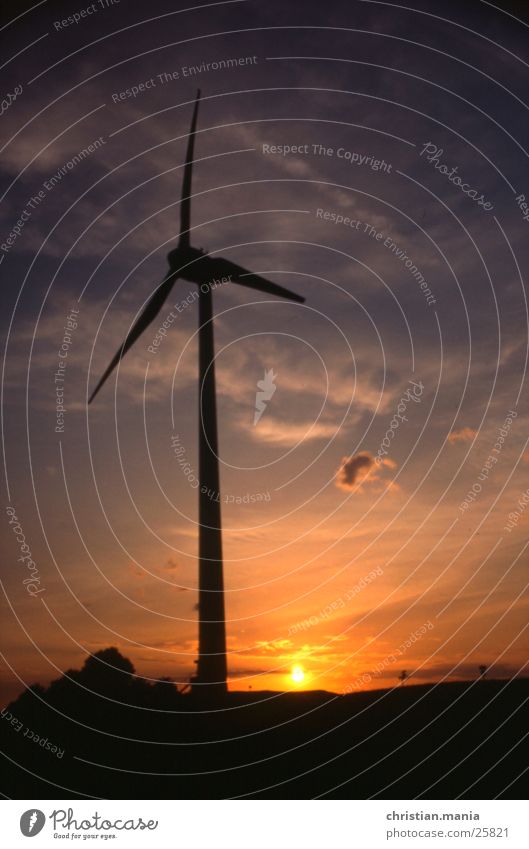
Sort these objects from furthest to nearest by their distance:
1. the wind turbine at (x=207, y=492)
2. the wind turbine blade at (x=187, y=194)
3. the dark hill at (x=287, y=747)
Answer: the wind turbine at (x=207, y=492) < the wind turbine blade at (x=187, y=194) < the dark hill at (x=287, y=747)

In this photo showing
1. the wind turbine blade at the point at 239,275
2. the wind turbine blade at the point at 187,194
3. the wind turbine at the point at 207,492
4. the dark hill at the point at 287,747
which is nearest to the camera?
the dark hill at the point at 287,747

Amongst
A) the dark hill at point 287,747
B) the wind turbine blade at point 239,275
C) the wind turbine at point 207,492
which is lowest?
the dark hill at point 287,747

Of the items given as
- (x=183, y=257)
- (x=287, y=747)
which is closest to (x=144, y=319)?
(x=183, y=257)

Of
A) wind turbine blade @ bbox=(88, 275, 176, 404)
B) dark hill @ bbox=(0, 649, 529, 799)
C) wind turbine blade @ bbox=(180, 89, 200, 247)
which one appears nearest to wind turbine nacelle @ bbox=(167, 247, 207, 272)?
wind turbine blade @ bbox=(180, 89, 200, 247)

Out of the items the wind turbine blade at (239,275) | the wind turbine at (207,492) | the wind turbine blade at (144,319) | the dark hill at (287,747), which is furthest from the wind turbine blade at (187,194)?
the dark hill at (287,747)

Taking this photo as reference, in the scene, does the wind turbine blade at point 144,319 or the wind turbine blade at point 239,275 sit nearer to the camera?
the wind turbine blade at point 144,319

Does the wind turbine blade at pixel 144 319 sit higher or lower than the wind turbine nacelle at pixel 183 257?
lower

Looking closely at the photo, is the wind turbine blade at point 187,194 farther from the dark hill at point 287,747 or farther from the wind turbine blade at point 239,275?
the dark hill at point 287,747

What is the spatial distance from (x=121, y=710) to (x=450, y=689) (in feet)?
47.9

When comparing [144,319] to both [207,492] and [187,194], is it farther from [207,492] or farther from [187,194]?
[207,492]

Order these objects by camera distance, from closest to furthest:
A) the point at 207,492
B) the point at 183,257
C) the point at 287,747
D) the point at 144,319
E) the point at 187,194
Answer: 1. the point at 287,747
2. the point at 187,194
3. the point at 207,492
4. the point at 144,319
5. the point at 183,257
